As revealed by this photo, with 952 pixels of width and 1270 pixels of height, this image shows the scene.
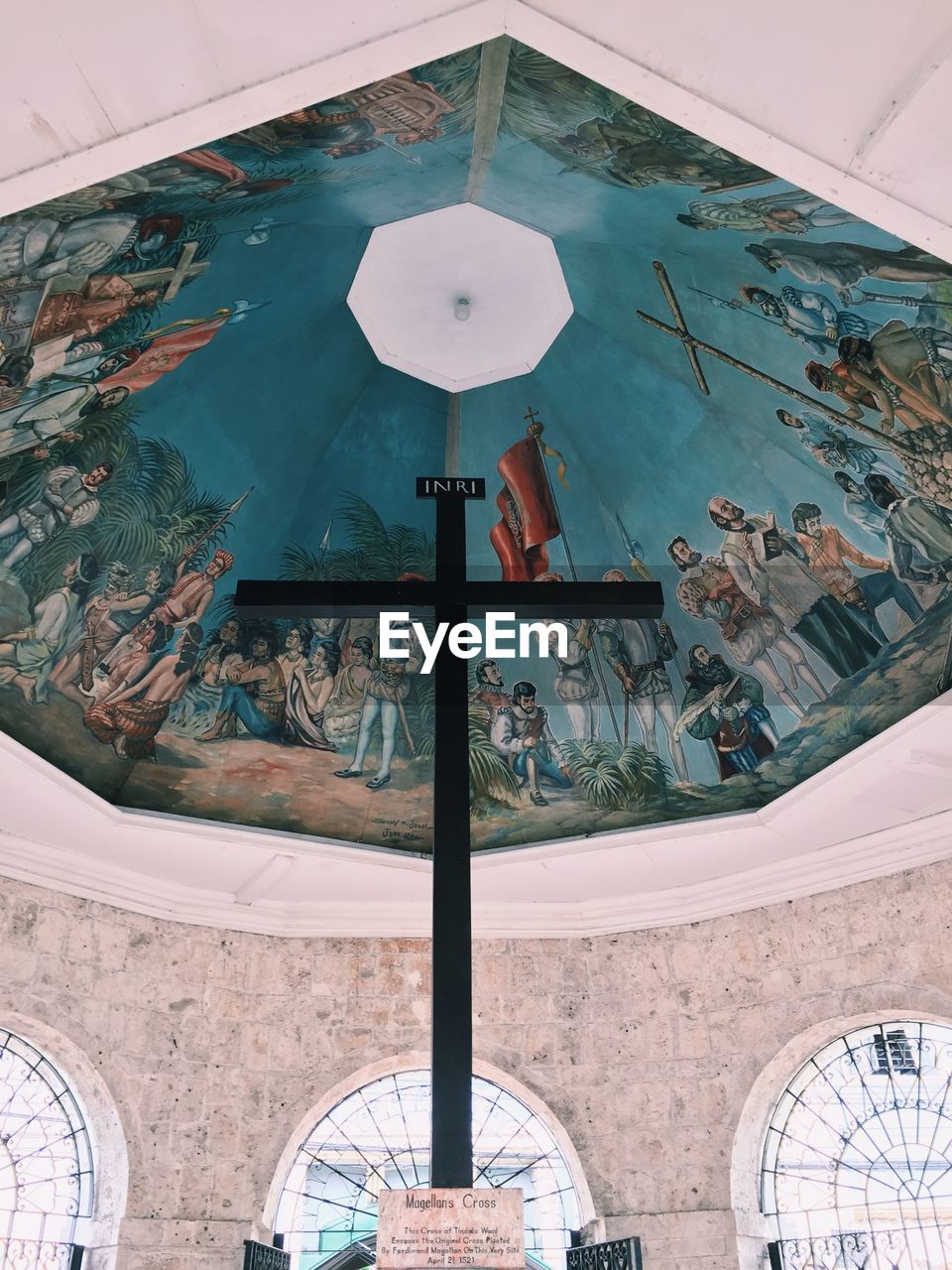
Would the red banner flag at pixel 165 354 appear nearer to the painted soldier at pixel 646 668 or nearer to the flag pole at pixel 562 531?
the flag pole at pixel 562 531

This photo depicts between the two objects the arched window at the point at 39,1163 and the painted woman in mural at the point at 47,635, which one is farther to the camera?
the arched window at the point at 39,1163

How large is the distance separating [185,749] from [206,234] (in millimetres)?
4564

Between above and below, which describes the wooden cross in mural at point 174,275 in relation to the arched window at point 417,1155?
above

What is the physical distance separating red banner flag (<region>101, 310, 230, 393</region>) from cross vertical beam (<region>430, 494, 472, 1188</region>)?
2.85m

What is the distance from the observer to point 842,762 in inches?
364

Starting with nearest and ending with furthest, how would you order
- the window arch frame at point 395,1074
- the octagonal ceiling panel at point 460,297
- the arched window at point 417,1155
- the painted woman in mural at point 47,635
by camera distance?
1. the octagonal ceiling panel at point 460,297
2. the painted woman in mural at point 47,635
3. the window arch frame at point 395,1074
4. the arched window at point 417,1155

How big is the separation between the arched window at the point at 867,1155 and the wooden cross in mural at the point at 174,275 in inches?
325

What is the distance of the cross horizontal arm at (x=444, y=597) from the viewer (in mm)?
6770

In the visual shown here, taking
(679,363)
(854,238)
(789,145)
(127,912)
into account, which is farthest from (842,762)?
(127,912)

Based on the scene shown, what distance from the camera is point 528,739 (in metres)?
11.1

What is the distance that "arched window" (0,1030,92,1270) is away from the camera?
9.27 metres

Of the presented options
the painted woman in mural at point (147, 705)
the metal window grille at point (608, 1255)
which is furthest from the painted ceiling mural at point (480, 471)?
the metal window grille at point (608, 1255)
